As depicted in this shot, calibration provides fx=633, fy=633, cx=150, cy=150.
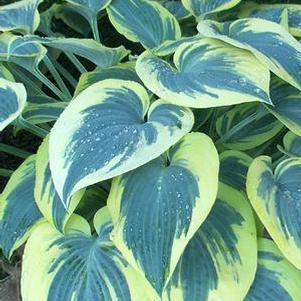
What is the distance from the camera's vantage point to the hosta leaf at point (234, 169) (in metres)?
1.14

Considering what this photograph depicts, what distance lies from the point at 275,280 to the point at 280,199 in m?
0.13

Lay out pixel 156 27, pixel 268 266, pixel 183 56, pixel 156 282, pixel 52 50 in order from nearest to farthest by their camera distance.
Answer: pixel 156 282 < pixel 268 266 < pixel 183 56 < pixel 156 27 < pixel 52 50

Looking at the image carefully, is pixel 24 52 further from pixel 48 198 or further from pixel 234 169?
pixel 234 169

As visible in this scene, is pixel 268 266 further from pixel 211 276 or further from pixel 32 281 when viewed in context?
pixel 32 281

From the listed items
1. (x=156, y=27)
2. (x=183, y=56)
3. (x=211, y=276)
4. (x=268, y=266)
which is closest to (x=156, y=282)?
(x=211, y=276)

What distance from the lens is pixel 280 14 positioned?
134 cm

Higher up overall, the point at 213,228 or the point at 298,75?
the point at 298,75

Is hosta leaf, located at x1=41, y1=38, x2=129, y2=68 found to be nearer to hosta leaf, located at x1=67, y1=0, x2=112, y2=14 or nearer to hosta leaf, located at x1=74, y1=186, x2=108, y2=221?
hosta leaf, located at x1=67, y1=0, x2=112, y2=14

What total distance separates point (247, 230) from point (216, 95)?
0.73 feet

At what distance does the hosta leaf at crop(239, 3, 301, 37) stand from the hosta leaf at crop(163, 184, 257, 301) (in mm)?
448

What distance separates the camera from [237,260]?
0.99 meters

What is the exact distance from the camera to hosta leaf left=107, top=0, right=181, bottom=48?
1.35 m

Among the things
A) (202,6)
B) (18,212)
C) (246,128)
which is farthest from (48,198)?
(202,6)

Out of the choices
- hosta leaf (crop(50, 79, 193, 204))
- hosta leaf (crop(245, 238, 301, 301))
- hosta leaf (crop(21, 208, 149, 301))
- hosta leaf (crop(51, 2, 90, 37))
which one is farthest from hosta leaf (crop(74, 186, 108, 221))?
hosta leaf (crop(51, 2, 90, 37))
